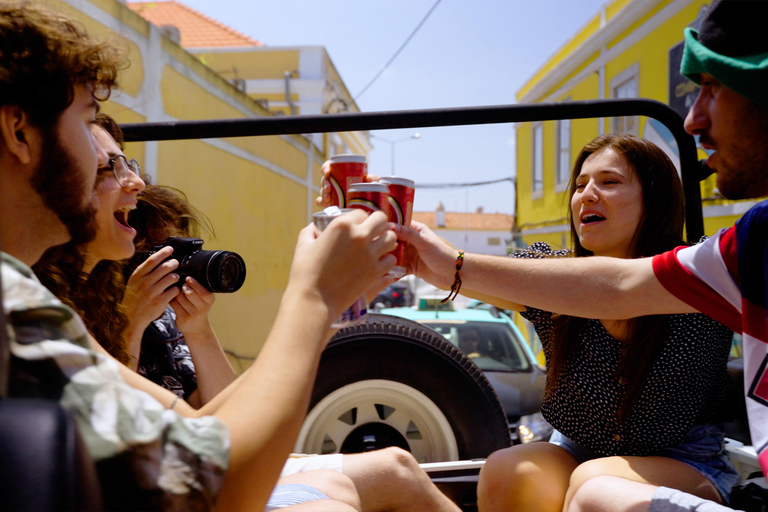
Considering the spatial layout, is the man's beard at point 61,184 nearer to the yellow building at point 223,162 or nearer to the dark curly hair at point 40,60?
the dark curly hair at point 40,60

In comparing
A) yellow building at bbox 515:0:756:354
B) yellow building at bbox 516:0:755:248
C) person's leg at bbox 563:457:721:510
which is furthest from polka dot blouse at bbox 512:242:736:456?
yellow building at bbox 515:0:756:354

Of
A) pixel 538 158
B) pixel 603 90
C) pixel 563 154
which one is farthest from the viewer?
pixel 538 158

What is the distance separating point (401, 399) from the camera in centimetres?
238

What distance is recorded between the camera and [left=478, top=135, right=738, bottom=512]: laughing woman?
5.53 feet

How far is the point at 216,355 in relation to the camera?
1.82 m

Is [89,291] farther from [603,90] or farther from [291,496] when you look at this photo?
[603,90]

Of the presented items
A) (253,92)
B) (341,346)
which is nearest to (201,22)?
(253,92)

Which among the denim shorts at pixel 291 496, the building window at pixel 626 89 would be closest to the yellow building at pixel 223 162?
the denim shorts at pixel 291 496

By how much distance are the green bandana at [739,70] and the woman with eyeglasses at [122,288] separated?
4.56 ft

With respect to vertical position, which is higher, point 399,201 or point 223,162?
point 223,162

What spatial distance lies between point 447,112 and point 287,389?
122cm

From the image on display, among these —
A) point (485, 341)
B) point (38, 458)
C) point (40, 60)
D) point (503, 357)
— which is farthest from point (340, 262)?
point (485, 341)

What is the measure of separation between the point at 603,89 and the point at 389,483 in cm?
944

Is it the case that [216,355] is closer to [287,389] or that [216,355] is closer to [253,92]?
[287,389]
